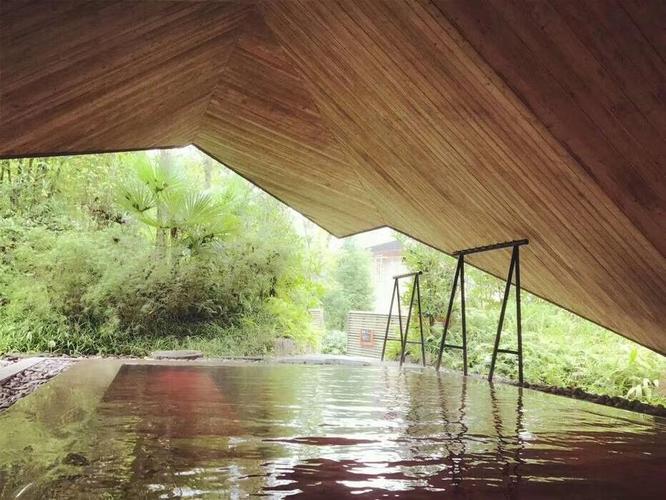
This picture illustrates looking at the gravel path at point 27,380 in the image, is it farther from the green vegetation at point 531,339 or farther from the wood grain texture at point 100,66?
the green vegetation at point 531,339

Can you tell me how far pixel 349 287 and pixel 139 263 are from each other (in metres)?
11.2

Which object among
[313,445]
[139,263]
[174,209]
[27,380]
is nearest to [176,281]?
[139,263]

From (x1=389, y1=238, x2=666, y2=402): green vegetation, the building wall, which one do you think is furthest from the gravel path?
the building wall

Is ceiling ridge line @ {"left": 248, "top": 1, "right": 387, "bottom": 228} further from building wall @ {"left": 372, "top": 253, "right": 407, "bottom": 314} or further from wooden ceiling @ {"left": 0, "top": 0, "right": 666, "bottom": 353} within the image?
building wall @ {"left": 372, "top": 253, "right": 407, "bottom": 314}

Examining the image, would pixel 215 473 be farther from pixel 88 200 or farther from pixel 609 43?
pixel 88 200

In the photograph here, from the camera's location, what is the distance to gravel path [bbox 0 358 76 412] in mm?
5387

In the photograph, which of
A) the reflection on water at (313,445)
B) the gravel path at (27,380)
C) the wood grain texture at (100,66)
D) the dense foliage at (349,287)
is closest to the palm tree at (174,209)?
the gravel path at (27,380)

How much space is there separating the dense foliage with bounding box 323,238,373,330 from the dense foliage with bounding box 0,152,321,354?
7865mm

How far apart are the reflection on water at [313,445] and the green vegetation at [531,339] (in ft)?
18.6

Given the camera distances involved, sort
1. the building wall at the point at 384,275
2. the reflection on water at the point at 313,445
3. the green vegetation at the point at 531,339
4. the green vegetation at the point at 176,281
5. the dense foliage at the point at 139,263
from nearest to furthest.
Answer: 1. the reflection on water at the point at 313,445
2. the green vegetation at the point at 531,339
3. the green vegetation at the point at 176,281
4. the dense foliage at the point at 139,263
5. the building wall at the point at 384,275

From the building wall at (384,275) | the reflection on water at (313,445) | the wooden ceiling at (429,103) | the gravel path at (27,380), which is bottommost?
the gravel path at (27,380)

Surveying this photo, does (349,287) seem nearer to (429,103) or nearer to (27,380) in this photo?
(27,380)

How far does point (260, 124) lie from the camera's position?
7199mm

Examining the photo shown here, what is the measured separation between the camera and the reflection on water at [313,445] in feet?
7.03
